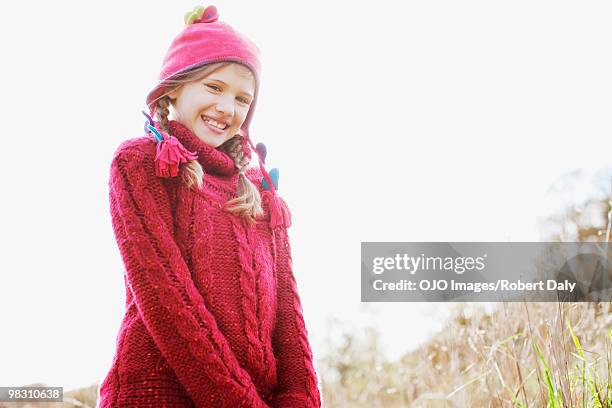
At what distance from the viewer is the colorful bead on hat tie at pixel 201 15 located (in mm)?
1298

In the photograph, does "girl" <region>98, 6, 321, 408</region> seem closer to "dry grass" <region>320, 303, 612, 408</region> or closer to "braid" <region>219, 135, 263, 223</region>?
"braid" <region>219, 135, 263, 223</region>

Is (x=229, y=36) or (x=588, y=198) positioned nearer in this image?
(x=229, y=36)

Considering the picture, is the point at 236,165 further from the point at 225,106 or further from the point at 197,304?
the point at 197,304

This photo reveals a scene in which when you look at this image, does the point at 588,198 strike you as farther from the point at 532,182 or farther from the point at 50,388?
the point at 50,388

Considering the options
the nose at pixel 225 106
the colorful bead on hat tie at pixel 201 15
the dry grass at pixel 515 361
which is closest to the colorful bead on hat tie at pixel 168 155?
the nose at pixel 225 106

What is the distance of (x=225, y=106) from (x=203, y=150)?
0.30 feet

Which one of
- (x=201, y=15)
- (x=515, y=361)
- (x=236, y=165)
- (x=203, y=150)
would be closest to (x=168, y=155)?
(x=203, y=150)

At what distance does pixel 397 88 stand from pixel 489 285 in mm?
775

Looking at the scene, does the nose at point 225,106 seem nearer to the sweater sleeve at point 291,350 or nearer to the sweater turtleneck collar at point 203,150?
the sweater turtleneck collar at point 203,150

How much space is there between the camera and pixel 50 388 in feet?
6.87

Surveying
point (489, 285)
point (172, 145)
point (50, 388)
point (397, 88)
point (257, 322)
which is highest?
point (397, 88)

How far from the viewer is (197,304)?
1.04 metres

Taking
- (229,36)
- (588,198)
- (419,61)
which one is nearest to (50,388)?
(229,36)

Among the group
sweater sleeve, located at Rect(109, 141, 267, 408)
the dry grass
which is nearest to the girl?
sweater sleeve, located at Rect(109, 141, 267, 408)
